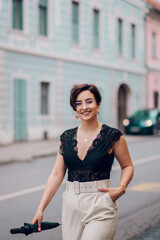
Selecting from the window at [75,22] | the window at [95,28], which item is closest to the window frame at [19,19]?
the window at [75,22]

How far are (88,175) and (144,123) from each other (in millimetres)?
19555

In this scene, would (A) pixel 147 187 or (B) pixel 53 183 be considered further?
(A) pixel 147 187

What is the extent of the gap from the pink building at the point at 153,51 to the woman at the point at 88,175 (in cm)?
2675

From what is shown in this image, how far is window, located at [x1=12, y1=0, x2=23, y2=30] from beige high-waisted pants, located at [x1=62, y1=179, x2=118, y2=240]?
16.3m

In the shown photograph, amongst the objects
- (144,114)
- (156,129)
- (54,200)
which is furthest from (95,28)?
(54,200)

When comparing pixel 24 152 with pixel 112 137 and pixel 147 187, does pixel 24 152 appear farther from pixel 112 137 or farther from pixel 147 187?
pixel 112 137

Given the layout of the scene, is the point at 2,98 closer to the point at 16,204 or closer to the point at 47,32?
the point at 47,32

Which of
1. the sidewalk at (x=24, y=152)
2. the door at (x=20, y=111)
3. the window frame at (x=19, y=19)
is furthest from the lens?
the window frame at (x=19, y=19)

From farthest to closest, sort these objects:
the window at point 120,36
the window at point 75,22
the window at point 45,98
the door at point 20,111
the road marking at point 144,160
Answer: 1. the window at point 120,36
2. the window at point 75,22
3. the window at point 45,98
4. the door at point 20,111
5. the road marking at point 144,160

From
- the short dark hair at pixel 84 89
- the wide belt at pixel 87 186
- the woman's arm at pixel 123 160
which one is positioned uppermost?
the short dark hair at pixel 84 89

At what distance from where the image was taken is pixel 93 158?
9.99 feet

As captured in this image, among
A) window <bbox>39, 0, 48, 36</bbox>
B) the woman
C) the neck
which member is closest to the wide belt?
the woman

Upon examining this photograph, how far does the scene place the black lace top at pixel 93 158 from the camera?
3033 millimetres

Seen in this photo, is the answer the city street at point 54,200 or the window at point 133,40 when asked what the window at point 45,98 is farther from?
the window at point 133,40
